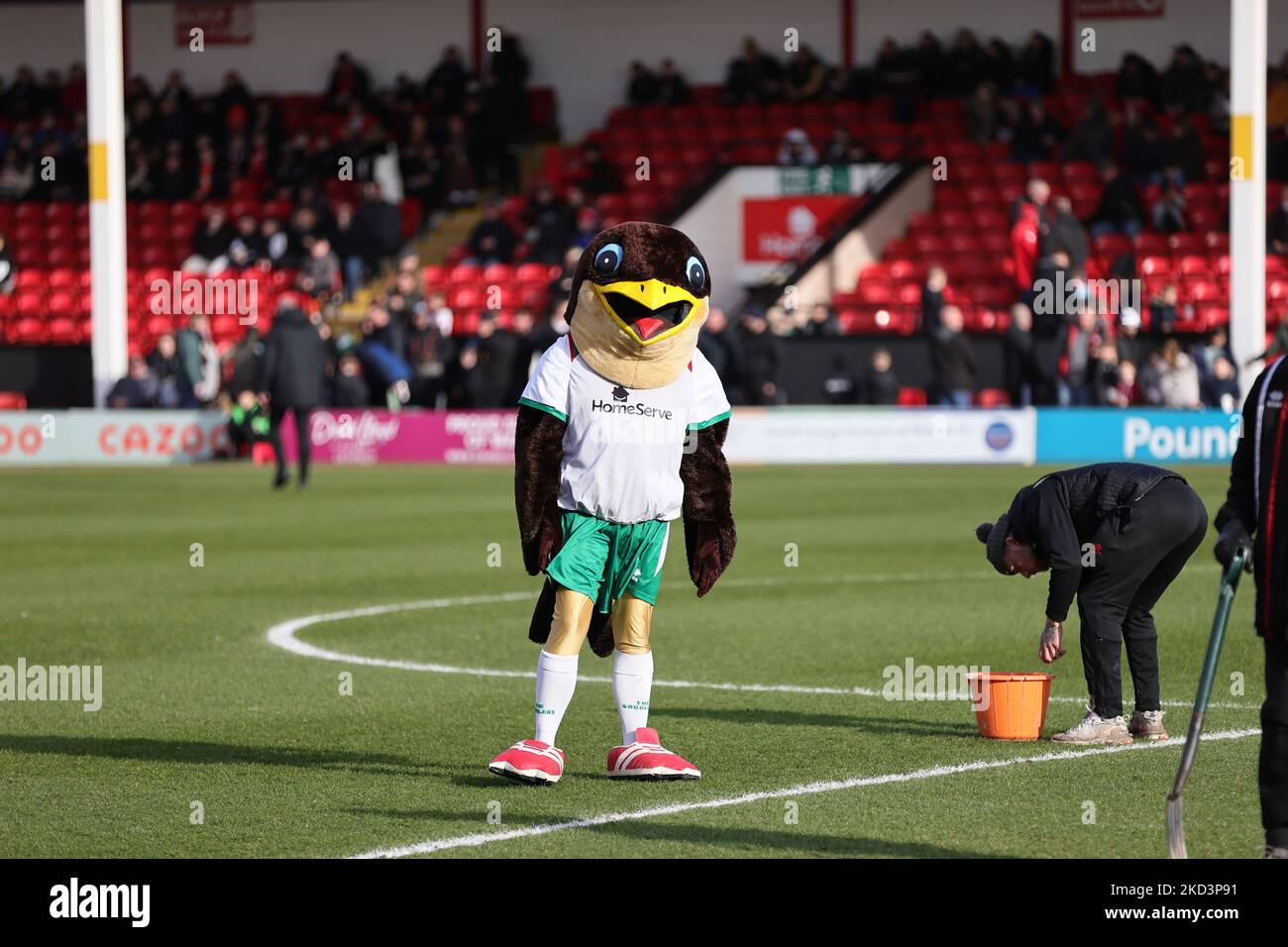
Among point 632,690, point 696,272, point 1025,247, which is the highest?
point 1025,247

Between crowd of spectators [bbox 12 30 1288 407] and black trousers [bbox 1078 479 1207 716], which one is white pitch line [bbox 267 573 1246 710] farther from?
crowd of spectators [bbox 12 30 1288 407]

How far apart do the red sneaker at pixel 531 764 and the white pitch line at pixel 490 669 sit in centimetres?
269

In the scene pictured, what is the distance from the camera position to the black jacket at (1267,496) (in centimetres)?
608

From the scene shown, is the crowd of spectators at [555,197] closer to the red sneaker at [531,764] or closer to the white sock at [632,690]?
the white sock at [632,690]

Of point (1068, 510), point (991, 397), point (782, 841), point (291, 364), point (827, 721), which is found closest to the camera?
point (782, 841)

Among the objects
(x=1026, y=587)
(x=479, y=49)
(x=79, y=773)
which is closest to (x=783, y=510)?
(x=1026, y=587)

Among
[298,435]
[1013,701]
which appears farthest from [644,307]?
[298,435]

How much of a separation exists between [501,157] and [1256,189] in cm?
1488

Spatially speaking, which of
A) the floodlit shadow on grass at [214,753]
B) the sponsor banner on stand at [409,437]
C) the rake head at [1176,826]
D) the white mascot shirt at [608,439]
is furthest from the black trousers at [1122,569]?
the sponsor banner on stand at [409,437]

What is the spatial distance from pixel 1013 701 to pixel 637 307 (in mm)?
2397

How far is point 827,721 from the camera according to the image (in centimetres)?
953

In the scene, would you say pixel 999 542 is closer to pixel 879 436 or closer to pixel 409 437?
pixel 879 436

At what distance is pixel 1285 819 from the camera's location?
6.17 m

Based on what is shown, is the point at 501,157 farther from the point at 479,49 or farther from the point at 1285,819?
the point at 1285,819
